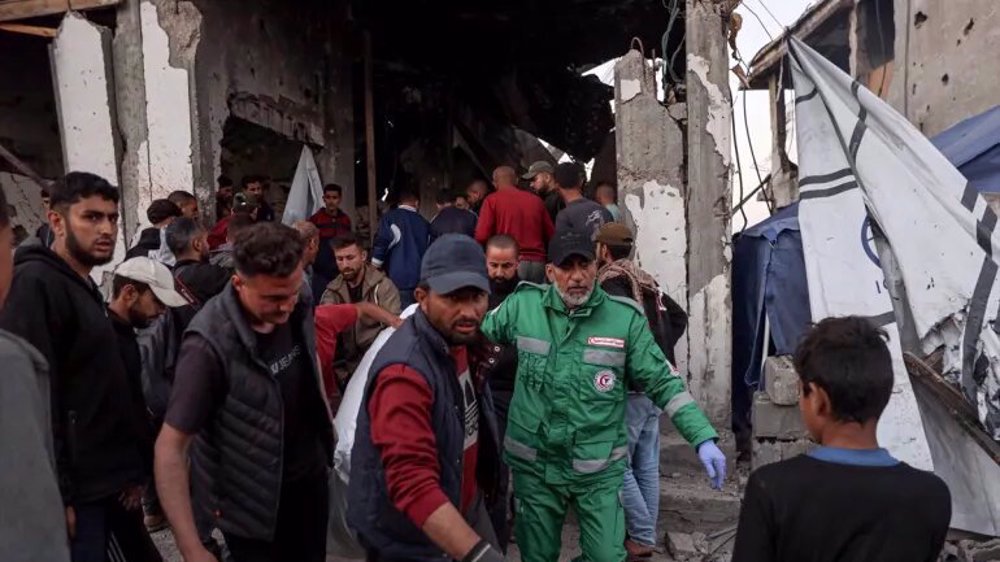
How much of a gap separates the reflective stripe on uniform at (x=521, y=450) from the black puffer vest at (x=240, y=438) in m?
1.10

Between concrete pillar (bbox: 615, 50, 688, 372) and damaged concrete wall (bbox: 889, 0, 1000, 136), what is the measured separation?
114 inches

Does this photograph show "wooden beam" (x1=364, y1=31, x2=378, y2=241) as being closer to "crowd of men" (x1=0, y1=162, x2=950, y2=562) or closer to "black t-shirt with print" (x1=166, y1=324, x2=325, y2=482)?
"crowd of men" (x1=0, y1=162, x2=950, y2=562)

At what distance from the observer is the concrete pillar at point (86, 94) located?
19.7ft

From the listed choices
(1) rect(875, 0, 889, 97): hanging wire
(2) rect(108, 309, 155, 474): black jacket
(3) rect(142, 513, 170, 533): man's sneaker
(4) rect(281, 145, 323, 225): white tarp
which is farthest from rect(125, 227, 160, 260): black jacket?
(1) rect(875, 0, 889, 97): hanging wire

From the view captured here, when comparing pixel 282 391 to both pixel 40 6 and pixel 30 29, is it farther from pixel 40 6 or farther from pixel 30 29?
pixel 30 29

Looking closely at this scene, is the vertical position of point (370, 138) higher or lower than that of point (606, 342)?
higher

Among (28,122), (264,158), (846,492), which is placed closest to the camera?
(846,492)

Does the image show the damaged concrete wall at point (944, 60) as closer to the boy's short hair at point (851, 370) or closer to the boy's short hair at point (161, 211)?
the boy's short hair at point (851, 370)

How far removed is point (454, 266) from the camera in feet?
7.34

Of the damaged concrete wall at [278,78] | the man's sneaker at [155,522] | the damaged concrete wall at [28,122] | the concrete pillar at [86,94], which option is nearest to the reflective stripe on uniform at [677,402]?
the man's sneaker at [155,522]

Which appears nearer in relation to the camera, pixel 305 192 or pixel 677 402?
pixel 677 402

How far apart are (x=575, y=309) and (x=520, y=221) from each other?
2.68 metres

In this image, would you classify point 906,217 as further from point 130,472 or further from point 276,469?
point 130,472

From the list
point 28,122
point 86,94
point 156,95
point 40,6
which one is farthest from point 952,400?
point 28,122
